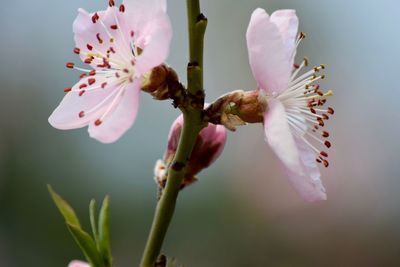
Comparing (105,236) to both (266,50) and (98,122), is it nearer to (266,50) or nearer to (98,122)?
(98,122)

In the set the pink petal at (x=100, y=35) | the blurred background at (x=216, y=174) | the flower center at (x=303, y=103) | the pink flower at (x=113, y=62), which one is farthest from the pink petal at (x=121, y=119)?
the blurred background at (x=216, y=174)

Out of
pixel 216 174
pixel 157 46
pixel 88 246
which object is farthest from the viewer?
pixel 216 174

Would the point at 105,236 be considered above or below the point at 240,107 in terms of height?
below

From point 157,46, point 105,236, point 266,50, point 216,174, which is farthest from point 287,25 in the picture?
point 216,174

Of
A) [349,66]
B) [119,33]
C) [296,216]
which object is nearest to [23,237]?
[296,216]

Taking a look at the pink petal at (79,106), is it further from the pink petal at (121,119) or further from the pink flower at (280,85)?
the pink flower at (280,85)
